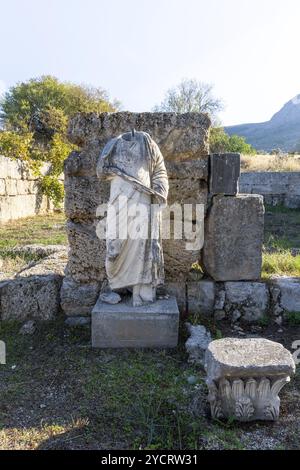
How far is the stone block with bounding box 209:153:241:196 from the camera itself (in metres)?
3.92

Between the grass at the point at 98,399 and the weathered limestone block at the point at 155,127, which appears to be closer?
the grass at the point at 98,399

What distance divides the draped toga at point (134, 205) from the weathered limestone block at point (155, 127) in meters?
0.42

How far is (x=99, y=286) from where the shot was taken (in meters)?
4.11

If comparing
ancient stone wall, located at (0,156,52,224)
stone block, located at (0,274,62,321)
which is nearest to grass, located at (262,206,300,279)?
stone block, located at (0,274,62,321)

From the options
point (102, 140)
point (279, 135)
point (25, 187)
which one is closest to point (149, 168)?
point (102, 140)

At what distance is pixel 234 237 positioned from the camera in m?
4.03

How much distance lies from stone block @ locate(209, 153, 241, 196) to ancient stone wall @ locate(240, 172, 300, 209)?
366 inches

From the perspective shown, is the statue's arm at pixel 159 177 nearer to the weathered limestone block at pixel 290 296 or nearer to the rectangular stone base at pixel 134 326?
the rectangular stone base at pixel 134 326

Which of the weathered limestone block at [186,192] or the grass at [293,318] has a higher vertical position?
the weathered limestone block at [186,192]

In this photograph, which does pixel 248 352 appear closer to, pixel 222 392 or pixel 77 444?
pixel 222 392

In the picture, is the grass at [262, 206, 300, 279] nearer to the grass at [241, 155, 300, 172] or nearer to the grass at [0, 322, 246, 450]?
the grass at [0, 322, 246, 450]

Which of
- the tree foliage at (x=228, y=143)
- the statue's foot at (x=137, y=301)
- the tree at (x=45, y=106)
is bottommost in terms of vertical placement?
the statue's foot at (x=137, y=301)

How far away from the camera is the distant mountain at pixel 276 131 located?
2534 inches

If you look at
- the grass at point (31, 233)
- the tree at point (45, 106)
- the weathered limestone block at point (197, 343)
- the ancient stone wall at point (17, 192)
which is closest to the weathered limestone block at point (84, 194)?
the weathered limestone block at point (197, 343)
